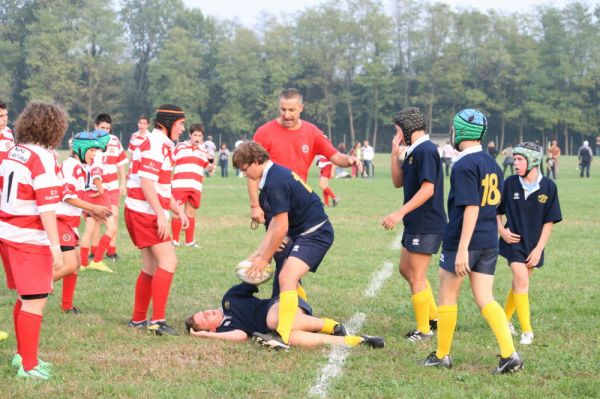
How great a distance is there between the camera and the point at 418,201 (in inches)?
239

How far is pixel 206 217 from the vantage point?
667 inches

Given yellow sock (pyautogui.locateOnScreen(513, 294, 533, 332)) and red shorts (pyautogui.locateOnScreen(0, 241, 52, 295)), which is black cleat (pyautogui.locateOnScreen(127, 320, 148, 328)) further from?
yellow sock (pyautogui.locateOnScreen(513, 294, 533, 332))

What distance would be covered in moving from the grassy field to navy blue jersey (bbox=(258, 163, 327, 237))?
105 centimetres

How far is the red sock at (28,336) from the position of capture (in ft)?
17.0

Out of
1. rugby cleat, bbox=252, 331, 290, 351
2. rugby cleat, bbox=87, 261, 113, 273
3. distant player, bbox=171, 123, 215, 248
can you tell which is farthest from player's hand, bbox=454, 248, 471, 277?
distant player, bbox=171, 123, 215, 248

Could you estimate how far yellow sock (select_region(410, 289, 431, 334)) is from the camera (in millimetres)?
6543

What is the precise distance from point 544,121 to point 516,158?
2879 inches

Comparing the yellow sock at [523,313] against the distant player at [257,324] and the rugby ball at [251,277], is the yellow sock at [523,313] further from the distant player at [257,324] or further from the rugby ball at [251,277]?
the rugby ball at [251,277]

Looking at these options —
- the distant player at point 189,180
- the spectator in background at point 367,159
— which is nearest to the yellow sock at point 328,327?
the distant player at point 189,180

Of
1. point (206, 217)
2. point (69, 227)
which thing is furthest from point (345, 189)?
point (69, 227)

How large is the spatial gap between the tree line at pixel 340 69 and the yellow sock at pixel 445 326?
7290 centimetres

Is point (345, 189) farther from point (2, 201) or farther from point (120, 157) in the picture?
point (2, 201)

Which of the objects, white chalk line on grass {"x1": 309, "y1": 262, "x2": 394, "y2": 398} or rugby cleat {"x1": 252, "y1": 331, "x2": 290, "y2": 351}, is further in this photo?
rugby cleat {"x1": 252, "y1": 331, "x2": 290, "y2": 351}

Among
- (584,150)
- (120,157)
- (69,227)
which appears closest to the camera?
(69,227)
